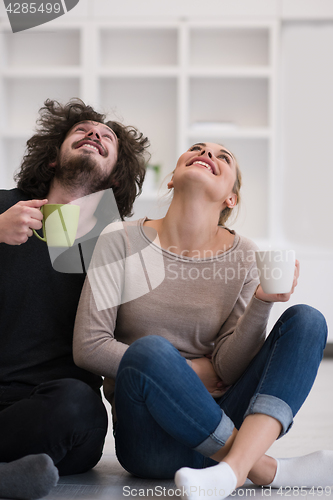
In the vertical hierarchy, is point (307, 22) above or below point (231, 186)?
above

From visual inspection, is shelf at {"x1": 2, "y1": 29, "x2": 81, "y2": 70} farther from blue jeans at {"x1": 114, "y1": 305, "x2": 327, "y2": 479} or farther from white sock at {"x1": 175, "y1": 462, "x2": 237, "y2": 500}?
white sock at {"x1": 175, "y1": 462, "x2": 237, "y2": 500}

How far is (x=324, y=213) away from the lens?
3436 mm

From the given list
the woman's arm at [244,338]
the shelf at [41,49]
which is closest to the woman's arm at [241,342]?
the woman's arm at [244,338]

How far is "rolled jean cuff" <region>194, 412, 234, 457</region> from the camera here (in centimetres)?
97

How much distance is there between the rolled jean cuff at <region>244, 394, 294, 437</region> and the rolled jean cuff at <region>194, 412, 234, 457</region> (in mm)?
51

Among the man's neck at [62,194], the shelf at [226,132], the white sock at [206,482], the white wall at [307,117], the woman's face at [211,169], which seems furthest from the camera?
the white wall at [307,117]

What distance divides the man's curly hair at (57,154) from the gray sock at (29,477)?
2.39 ft

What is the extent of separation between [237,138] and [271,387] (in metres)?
2.64

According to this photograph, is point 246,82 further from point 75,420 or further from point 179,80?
point 75,420

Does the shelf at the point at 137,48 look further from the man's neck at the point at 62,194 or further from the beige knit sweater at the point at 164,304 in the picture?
the beige knit sweater at the point at 164,304

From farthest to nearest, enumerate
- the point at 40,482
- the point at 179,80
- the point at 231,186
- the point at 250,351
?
the point at 179,80 < the point at 231,186 < the point at 250,351 < the point at 40,482

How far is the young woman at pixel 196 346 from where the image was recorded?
97cm

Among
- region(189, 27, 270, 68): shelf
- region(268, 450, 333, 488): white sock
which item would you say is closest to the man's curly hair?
region(268, 450, 333, 488): white sock

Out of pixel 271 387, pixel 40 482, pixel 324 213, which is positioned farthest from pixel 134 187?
pixel 324 213
